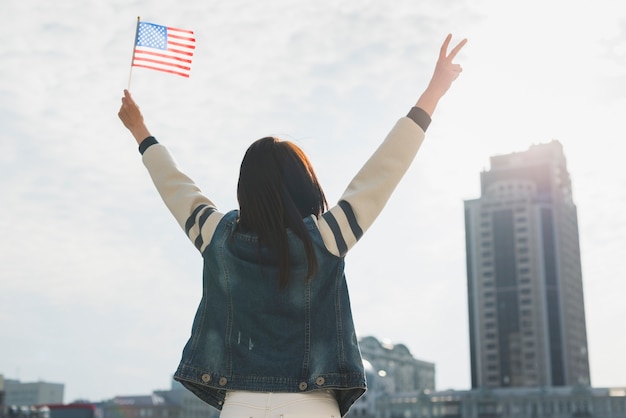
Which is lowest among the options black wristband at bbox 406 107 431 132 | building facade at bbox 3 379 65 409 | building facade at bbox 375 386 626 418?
black wristband at bbox 406 107 431 132

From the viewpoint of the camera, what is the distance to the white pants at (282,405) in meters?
3.37

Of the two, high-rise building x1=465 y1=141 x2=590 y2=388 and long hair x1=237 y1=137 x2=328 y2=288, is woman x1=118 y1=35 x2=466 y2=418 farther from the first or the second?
high-rise building x1=465 y1=141 x2=590 y2=388

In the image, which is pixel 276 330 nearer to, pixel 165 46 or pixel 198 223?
pixel 198 223

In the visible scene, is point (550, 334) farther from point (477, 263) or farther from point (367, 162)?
point (367, 162)

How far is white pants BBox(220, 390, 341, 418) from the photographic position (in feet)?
11.0

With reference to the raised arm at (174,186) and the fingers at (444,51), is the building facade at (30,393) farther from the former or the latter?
the fingers at (444,51)

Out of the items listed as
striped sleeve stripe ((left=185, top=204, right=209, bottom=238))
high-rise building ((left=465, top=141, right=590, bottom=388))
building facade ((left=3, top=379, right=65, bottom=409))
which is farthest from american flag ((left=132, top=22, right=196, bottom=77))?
building facade ((left=3, top=379, right=65, bottom=409))

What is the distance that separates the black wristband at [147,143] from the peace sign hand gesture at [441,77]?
4.34 feet

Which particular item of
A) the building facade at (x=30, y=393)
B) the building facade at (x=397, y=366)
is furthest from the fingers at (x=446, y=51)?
the building facade at (x=30, y=393)

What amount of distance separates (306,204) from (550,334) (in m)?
132

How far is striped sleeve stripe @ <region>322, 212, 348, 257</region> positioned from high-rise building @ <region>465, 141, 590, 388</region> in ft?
423

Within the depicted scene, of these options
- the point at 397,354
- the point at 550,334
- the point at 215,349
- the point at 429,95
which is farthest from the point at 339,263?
the point at 397,354

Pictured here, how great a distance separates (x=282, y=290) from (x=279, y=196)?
39 centimetres

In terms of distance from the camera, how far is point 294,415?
3.35m
